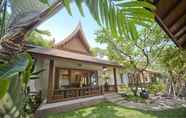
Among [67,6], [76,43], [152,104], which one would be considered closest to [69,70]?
[76,43]

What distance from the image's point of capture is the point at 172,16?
2152 millimetres

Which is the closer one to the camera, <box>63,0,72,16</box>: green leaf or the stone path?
<box>63,0,72,16</box>: green leaf

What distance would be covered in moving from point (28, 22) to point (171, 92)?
700 inches

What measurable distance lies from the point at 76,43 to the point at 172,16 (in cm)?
1303

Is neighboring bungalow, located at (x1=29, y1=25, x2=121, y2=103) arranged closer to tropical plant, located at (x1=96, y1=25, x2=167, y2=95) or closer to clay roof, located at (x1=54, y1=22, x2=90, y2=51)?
clay roof, located at (x1=54, y1=22, x2=90, y2=51)

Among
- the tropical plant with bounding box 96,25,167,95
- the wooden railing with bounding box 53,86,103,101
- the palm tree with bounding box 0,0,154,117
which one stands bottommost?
the wooden railing with bounding box 53,86,103,101

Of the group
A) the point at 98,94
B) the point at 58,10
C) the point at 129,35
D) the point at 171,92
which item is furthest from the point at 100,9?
the point at 171,92

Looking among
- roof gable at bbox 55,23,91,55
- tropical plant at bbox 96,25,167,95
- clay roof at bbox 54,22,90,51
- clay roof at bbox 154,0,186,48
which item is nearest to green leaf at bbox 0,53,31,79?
Result: clay roof at bbox 154,0,186,48

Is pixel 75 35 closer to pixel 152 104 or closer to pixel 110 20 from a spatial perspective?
pixel 152 104

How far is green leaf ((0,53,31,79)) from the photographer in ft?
2.56

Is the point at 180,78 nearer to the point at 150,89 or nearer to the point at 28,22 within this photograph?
the point at 150,89

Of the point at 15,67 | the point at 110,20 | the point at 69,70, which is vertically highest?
the point at 69,70

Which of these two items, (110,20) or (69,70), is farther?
(69,70)

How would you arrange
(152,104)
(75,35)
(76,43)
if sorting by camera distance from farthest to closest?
1. (76,43)
2. (75,35)
3. (152,104)
